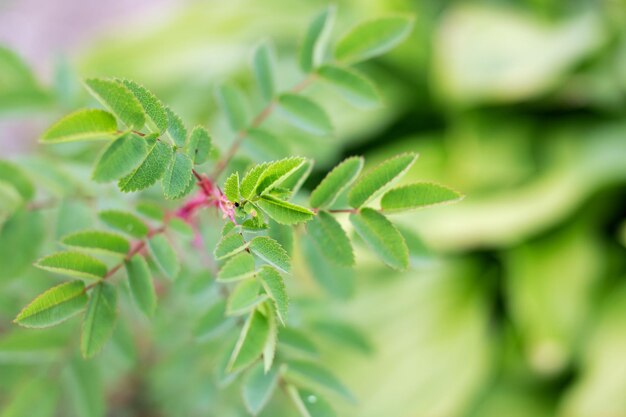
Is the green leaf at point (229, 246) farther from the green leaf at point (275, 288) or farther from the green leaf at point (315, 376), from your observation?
the green leaf at point (315, 376)

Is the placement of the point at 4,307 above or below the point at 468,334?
above

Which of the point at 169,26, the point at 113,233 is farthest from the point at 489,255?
the point at 113,233

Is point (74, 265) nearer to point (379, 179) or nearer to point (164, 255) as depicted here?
point (164, 255)

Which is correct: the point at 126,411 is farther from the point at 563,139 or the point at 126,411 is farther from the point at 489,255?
the point at 563,139

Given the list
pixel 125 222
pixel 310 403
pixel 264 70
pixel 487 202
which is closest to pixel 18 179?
pixel 125 222

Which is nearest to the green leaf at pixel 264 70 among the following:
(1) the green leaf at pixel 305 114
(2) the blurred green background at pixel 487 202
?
(1) the green leaf at pixel 305 114
